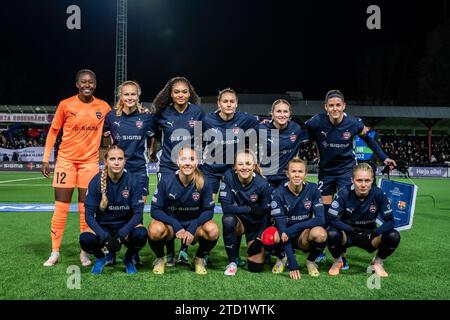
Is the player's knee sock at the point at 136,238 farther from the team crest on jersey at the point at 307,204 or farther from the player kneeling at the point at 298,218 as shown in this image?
the team crest on jersey at the point at 307,204

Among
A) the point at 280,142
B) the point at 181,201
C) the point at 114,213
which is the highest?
the point at 280,142

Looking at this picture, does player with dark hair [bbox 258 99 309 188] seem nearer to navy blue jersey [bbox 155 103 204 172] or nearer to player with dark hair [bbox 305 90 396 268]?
player with dark hair [bbox 305 90 396 268]

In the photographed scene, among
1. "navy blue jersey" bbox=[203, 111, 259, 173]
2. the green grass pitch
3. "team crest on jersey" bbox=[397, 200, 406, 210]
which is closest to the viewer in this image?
the green grass pitch

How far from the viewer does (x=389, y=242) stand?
4172 millimetres

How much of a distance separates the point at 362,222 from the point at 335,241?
418 mm

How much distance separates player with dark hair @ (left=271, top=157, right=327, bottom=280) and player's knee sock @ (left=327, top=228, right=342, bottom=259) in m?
0.07

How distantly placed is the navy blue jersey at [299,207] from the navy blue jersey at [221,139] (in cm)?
78

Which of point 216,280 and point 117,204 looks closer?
point 216,280

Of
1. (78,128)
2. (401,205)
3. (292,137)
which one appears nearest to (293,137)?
(292,137)

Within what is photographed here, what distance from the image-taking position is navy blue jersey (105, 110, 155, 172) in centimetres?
475

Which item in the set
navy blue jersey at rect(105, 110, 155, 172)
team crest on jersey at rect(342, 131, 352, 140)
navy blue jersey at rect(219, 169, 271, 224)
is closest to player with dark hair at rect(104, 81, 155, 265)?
navy blue jersey at rect(105, 110, 155, 172)

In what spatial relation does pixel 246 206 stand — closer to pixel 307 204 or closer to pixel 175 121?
pixel 307 204

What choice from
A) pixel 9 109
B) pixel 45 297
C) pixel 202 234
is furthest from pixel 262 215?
pixel 9 109

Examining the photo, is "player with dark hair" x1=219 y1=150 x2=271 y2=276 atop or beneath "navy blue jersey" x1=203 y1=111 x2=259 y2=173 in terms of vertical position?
beneath
